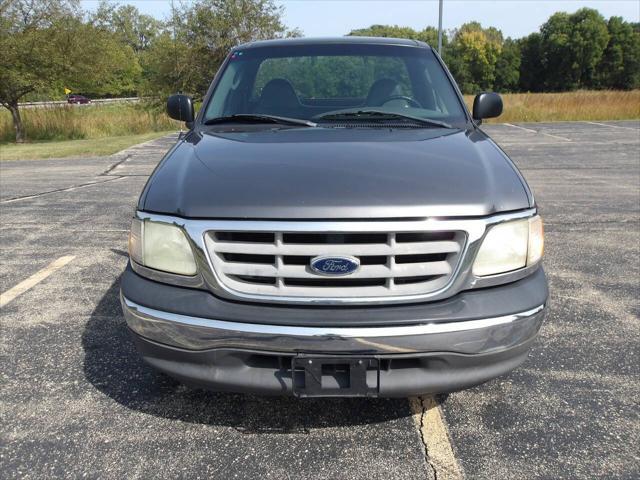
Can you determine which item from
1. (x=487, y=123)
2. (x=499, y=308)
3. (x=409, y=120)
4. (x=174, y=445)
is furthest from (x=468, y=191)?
(x=487, y=123)

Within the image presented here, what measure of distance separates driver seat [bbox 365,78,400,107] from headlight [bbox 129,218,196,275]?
69.7 inches

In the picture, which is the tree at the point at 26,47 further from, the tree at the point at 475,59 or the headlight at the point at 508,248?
→ the tree at the point at 475,59

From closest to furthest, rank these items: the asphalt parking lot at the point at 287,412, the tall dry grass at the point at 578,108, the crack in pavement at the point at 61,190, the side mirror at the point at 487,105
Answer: the asphalt parking lot at the point at 287,412 → the side mirror at the point at 487,105 → the crack in pavement at the point at 61,190 → the tall dry grass at the point at 578,108

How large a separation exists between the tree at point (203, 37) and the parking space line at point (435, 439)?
26266mm

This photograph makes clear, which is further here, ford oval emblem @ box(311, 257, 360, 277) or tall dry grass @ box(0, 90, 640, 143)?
tall dry grass @ box(0, 90, 640, 143)

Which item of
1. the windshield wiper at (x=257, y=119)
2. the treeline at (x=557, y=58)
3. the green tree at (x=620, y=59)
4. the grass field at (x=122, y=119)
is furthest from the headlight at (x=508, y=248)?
the green tree at (x=620, y=59)

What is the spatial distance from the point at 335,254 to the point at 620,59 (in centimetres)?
7764

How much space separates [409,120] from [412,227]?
1.29m

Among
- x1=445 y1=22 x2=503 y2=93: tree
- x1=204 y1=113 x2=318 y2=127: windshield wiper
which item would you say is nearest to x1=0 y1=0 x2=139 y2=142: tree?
x1=204 y1=113 x2=318 y2=127: windshield wiper

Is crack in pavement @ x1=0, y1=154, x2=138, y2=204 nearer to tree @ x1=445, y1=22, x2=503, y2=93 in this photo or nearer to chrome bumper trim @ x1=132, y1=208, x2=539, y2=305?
chrome bumper trim @ x1=132, y1=208, x2=539, y2=305

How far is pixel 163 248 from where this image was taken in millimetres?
2170

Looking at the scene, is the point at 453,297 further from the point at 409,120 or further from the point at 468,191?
the point at 409,120

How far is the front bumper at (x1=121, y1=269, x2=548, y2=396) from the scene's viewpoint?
6.45 feet

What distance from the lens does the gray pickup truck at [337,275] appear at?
1.99 metres
